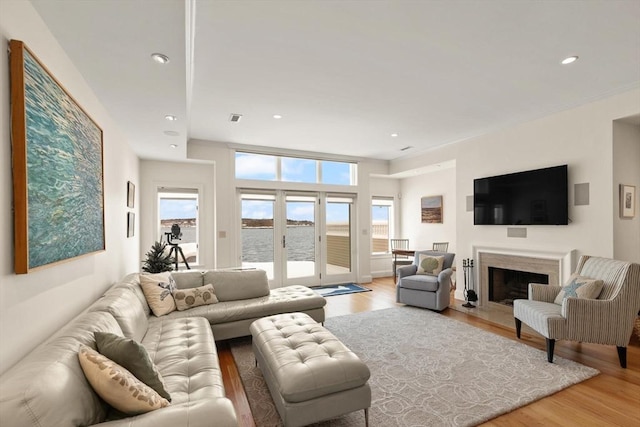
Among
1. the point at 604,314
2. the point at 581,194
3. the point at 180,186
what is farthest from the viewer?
the point at 180,186

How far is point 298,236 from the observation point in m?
5.96

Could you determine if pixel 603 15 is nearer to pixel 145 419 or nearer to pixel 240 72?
pixel 240 72

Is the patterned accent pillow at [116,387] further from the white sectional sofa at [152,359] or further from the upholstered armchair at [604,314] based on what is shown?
the upholstered armchair at [604,314]

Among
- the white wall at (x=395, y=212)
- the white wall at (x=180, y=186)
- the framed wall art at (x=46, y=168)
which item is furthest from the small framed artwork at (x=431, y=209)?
the framed wall art at (x=46, y=168)

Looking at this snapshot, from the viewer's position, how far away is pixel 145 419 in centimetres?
123

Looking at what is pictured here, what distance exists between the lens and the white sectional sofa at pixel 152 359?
1.08 meters

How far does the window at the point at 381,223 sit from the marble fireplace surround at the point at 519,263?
2702 millimetres

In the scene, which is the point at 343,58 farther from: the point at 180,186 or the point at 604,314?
the point at 180,186

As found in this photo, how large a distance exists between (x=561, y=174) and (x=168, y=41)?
4.32 m

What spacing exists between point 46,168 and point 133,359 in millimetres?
1076

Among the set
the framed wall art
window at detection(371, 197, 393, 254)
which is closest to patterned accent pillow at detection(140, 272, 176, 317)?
the framed wall art

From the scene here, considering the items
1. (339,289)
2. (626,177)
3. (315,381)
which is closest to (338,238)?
(339,289)

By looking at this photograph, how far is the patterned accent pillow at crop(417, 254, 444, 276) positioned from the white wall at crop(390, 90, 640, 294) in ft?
1.67

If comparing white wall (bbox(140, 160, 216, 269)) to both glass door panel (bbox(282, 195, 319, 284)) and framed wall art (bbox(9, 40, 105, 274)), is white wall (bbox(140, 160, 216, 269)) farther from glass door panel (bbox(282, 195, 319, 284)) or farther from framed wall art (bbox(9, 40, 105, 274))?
framed wall art (bbox(9, 40, 105, 274))
